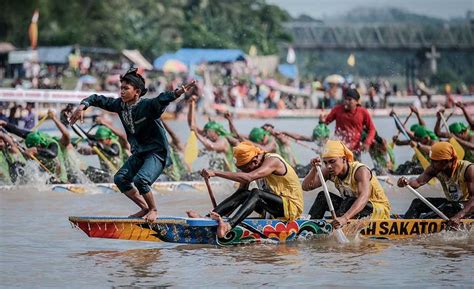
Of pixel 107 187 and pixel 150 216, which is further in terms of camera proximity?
pixel 107 187

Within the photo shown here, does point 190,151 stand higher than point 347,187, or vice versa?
point 190,151

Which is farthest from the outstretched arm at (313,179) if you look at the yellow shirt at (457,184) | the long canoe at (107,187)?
the long canoe at (107,187)

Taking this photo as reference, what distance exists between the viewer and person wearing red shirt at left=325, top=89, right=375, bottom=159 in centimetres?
1750

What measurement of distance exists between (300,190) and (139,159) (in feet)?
5.49

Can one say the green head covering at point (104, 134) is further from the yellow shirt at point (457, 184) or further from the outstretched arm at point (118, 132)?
the yellow shirt at point (457, 184)

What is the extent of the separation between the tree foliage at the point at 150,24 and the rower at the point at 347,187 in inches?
1434

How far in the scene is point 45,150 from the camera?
59.2 feet

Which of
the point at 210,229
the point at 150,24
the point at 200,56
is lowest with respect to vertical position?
the point at 210,229

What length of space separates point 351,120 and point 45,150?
469cm

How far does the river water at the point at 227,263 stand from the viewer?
34.1 ft

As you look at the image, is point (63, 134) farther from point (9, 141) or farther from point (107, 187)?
point (107, 187)

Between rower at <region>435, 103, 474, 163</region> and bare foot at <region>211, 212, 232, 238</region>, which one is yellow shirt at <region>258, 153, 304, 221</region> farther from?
rower at <region>435, 103, 474, 163</region>

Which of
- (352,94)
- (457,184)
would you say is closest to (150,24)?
(352,94)

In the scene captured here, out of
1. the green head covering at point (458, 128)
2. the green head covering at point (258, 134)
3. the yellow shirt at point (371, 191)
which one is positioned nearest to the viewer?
the yellow shirt at point (371, 191)
